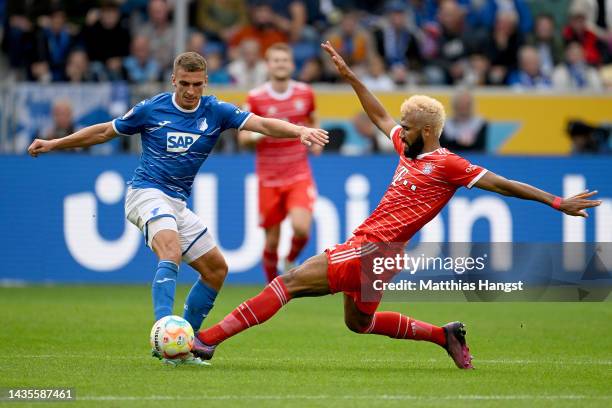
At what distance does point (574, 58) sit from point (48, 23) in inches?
329

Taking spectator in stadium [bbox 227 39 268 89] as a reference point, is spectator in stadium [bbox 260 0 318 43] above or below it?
above

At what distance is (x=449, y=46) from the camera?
20.4 meters

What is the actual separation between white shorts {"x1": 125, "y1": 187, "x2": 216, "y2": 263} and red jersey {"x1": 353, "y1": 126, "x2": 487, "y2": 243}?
4.45ft

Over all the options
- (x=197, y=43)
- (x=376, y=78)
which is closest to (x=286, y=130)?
(x=376, y=78)

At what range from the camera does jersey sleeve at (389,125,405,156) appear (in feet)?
29.3

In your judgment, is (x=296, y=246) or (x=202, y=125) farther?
(x=296, y=246)

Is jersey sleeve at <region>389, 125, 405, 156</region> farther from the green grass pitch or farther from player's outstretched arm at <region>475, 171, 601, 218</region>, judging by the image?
the green grass pitch

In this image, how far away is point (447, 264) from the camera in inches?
391

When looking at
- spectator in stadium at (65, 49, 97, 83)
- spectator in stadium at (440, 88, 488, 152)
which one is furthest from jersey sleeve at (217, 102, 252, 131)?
spectator in stadium at (65, 49, 97, 83)

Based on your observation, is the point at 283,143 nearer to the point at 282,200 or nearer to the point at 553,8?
the point at 282,200

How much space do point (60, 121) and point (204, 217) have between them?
7.83 feet

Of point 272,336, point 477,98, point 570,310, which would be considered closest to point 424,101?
point 272,336

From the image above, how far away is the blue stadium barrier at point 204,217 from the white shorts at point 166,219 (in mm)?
6827

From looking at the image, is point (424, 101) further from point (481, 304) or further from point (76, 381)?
point (481, 304)
